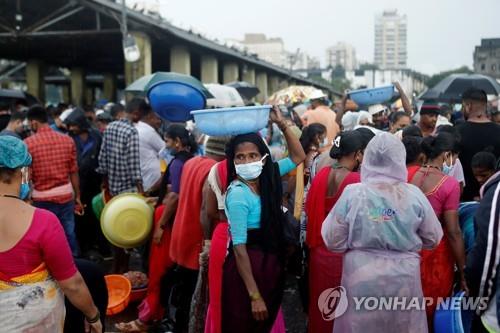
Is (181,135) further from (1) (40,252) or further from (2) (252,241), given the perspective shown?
(1) (40,252)

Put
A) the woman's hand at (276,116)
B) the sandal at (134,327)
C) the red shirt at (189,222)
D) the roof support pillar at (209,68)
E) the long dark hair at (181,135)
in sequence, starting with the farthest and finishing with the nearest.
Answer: the roof support pillar at (209,68) < the long dark hair at (181,135) < the sandal at (134,327) < the red shirt at (189,222) < the woman's hand at (276,116)

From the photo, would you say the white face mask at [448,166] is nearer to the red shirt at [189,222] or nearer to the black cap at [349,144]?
the black cap at [349,144]

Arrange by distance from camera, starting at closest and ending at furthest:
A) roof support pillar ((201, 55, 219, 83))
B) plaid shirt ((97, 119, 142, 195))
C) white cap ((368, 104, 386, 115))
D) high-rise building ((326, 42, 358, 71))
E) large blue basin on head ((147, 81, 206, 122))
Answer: large blue basin on head ((147, 81, 206, 122)) < plaid shirt ((97, 119, 142, 195)) < white cap ((368, 104, 386, 115)) < roof support pillar ((201, 55, 219, 83)) < high-rise building ((326, 42, 358, 71))

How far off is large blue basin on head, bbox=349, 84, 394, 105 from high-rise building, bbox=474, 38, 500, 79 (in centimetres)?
1657

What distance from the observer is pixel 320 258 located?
371 cm

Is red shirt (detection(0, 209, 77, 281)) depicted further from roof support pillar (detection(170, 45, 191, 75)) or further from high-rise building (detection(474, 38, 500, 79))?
high-rise building (detection(474, 38, 500, 79))

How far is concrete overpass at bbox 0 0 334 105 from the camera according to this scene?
1631 cm

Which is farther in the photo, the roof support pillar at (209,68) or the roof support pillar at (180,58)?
the roof support pillar at (209,68)

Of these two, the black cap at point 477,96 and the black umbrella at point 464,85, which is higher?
the black umbrella at point 464,85

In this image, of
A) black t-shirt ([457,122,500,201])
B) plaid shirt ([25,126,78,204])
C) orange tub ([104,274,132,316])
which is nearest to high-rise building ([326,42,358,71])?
black t-shirt ([457,122,500,201])

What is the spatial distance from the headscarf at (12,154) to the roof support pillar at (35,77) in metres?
24.4

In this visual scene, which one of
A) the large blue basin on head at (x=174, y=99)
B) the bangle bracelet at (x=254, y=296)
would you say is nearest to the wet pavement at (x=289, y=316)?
the bangle bracelet at (x=254, y=296)

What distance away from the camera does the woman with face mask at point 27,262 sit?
8.18 feet

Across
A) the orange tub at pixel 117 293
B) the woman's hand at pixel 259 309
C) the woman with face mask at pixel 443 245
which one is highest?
the woman with face mask at pixel 443 245
